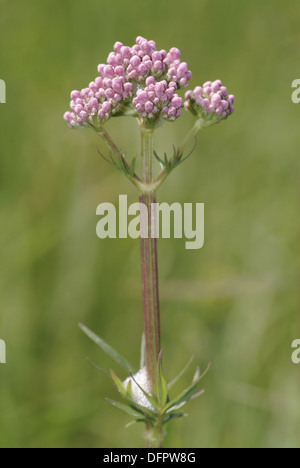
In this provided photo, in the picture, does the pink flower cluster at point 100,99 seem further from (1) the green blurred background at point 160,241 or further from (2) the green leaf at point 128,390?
(1) the green blurred background at point 160,241

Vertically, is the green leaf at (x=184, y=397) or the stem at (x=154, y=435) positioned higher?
the green leaf at (x=184, y=397)
